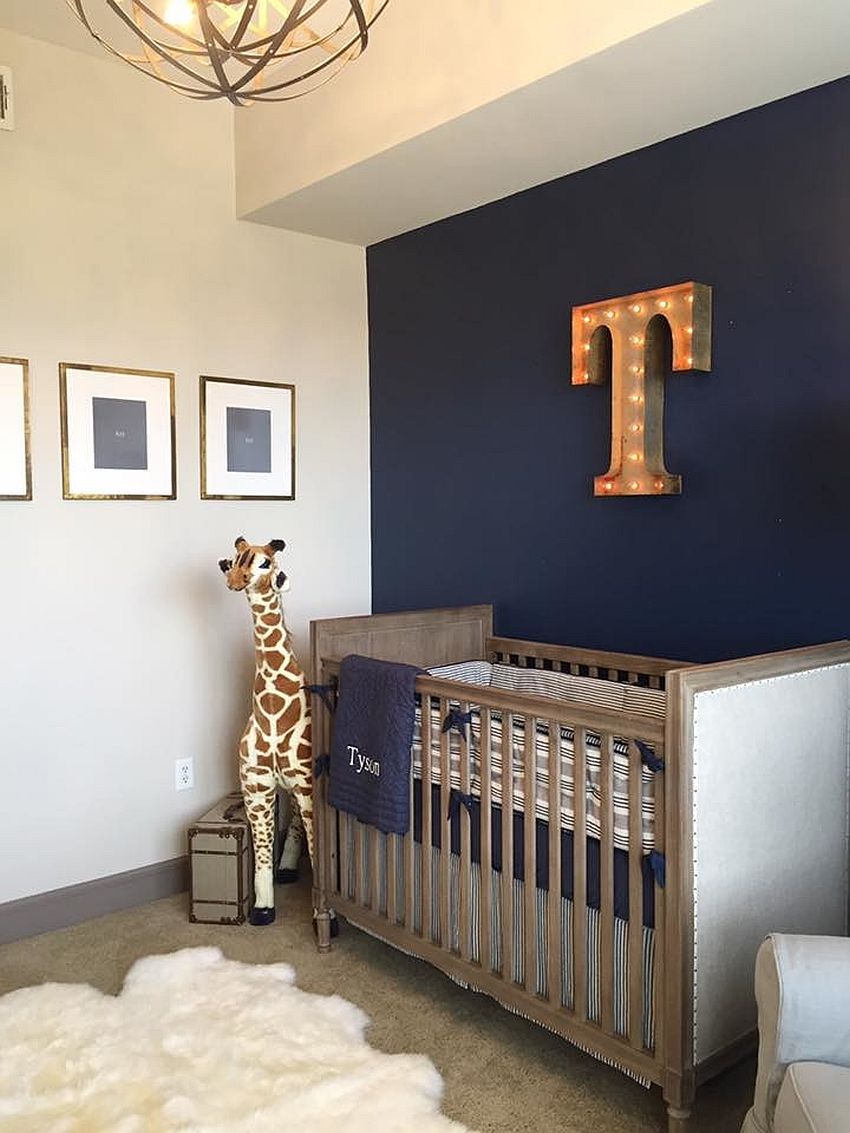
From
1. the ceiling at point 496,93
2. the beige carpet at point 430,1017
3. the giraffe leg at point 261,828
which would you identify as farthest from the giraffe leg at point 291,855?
the ceiling at point 496,93

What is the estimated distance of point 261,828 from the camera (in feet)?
9.45

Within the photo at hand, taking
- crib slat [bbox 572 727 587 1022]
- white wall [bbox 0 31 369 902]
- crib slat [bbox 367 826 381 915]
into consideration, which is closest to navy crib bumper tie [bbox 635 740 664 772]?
crib slat [bbox 572 727 587 1022]

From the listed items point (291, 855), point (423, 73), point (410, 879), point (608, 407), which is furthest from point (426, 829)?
point (423, 73)

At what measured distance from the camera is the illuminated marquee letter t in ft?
7.84

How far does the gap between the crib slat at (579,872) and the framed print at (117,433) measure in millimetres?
1671

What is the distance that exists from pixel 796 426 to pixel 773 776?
2.77 ft

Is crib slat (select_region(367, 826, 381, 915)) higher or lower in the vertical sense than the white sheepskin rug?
higher

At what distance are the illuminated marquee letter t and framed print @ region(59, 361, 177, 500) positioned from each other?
4.40 feet

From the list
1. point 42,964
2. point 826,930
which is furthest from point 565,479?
point 42,964

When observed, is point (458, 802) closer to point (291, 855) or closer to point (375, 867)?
point (375, 867)

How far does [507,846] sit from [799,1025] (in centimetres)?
79

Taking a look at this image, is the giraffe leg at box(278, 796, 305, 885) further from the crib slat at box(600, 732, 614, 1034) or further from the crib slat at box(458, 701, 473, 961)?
the crib slat at box(600, 732, 614, 1034)

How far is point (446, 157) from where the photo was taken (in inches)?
103

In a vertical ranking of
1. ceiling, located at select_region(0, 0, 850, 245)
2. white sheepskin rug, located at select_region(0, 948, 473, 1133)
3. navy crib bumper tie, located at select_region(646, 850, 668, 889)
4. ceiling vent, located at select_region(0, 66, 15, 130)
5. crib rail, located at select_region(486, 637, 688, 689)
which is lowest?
white sheepskin rug, located at select_region(0, 948, 473, 1133)
